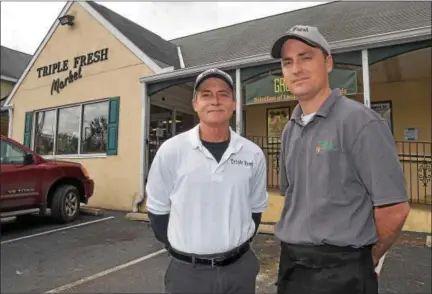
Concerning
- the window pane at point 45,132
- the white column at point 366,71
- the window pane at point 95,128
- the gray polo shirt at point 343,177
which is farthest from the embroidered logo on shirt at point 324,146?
the window pane at point 45,132

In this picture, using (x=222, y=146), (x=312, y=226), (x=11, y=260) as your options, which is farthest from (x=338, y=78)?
(x=11, y=260)

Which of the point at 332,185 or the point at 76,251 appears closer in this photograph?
the point at 332,185

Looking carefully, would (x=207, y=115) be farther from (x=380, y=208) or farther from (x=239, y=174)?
(x=380, y=208)

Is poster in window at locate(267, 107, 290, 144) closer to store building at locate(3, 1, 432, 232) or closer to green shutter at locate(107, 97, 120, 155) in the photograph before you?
store building at locate(3, 1, 432, 232)

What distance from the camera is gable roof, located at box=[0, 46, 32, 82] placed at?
57.0 feet

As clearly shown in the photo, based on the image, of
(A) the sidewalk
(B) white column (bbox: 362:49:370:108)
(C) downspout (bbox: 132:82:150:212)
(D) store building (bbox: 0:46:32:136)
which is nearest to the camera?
(A) the sidewalk

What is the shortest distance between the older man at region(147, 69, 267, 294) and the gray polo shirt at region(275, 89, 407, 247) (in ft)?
1.24

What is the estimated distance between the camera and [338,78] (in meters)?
6.27

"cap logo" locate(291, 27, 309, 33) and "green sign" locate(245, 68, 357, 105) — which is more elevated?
"green sign" locate(245, 68, 357, 105)

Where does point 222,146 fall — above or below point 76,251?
above

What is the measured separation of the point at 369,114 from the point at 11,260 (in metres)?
5.10

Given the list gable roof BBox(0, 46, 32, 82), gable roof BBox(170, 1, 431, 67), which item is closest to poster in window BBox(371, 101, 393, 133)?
gable roof BBox(170, 1, 431, 67)

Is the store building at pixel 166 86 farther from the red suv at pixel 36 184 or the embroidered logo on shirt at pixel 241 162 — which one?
the embroidered logo on shirt at pixel 241 162

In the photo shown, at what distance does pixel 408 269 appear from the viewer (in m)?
4.16
